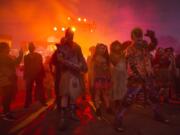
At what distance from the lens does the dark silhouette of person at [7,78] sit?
22.5ft

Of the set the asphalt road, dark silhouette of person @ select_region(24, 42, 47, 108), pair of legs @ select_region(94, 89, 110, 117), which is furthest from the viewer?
dark silhouette of person @ select_region(24, 42, 47, 108)

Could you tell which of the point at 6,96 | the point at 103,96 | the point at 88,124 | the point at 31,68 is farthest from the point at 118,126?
the point at 31,68

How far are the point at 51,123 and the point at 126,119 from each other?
77.5 inches

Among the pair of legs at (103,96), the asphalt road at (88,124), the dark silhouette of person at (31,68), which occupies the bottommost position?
the asphalt road at (88,124)

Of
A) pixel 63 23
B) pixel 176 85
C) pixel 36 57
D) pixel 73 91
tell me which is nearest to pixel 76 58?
pixel 73 91

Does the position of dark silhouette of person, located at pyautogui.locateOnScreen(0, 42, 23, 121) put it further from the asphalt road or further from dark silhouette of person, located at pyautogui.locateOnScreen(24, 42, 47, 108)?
dark silhouette of person, located at pyautogui.locateOnScreen(24, 42, 47, 108)

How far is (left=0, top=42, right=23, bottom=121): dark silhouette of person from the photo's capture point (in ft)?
22.5

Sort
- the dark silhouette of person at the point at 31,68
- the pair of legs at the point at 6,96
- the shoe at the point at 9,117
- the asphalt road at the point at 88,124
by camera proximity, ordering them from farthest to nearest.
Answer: the dark silhouette of person at the point at 31,68 < the pair of legs at the point at 6,96 < the shoe at the point at 9,117 < the asphalt road at the point at 88,124

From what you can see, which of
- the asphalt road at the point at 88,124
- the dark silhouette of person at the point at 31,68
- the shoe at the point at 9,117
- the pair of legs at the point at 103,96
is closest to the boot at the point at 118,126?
the asphalt road at the point at 88,124

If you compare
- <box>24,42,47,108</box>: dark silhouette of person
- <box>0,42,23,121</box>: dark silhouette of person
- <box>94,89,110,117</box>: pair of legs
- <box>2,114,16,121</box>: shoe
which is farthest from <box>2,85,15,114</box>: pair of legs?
<box>94,89,110,117</box>: pair of legs

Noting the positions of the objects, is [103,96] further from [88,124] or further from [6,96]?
[6,96]

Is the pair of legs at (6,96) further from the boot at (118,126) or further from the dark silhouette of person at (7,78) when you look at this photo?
the boot at (118,126)

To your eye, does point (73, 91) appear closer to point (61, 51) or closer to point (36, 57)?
point (61, 51)

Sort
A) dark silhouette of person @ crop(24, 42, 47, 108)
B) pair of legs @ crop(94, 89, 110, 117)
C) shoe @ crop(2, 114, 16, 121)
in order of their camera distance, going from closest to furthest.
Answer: shoe @ crop(2, 114, 16, 121) → pair of legs @ crop(94, 89, 110, 117) → dark silhouette of person @ crop(24, 42, 47, 108)
